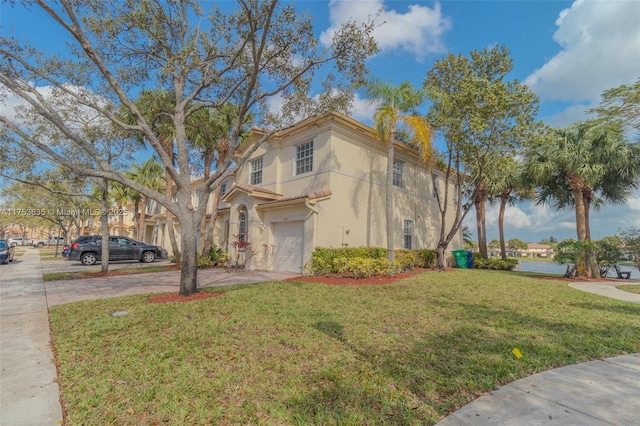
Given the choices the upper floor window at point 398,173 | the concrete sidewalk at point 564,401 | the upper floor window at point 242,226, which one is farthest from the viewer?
the upper floor window at point 398,173

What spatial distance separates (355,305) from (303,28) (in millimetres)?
7262

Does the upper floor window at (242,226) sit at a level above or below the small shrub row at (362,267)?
above

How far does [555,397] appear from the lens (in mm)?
3035

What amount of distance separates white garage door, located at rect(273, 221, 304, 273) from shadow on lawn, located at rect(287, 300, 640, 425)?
8039mm

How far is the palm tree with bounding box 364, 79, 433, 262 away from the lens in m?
13.0

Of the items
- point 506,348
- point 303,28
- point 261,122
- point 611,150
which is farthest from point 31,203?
point 611,150

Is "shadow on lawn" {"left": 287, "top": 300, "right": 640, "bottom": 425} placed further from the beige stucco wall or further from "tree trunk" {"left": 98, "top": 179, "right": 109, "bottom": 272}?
"tree trunk" {"left": 98, "top": 179, "right": 109, "bottom": 272}

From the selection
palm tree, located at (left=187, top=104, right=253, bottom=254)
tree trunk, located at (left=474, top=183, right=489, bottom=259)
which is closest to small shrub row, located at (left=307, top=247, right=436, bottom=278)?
palm tree, located at (left=187, top=104, right=253, bottom=254)

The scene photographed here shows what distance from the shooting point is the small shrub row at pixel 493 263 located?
18.5 meters

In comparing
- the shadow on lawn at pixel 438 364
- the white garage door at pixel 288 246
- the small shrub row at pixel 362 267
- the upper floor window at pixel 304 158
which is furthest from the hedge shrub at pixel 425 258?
the shadow on lawn at pixel 438 364

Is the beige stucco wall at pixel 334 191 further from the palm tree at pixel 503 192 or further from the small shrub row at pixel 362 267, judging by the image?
the palm tree at pixel 503 192

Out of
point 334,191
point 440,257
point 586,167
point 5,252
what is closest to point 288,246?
point 334,191

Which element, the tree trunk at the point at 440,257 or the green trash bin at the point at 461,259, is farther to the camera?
the green trash bin at the point at 461,259

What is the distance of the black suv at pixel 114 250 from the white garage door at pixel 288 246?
10883mm
